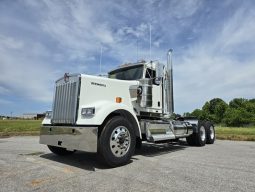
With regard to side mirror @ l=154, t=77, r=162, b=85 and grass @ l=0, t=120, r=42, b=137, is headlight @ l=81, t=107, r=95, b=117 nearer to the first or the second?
side mirror @ l=154, t=77, r=162, b=85

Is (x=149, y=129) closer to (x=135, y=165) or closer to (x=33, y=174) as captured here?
(x=135, y=165)

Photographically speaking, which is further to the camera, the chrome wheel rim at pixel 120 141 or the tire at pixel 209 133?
the tire at pixel 209 133

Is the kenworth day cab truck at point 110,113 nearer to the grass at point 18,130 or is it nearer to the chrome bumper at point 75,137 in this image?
the chrome bumper at point 75,137

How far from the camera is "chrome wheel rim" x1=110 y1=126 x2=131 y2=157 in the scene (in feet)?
17.6

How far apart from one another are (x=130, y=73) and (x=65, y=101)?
2.63m

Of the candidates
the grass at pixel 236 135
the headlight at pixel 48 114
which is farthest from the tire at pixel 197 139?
the headlight at pixel 48 114

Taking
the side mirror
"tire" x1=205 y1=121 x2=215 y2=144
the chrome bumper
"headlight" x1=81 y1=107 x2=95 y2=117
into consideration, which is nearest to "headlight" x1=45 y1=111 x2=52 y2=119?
the chrome bumper

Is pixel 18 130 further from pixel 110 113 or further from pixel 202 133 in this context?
pixel 110 113

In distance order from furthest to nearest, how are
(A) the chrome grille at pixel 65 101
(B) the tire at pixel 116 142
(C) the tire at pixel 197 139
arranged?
(C) the tire at pixel 197 139 < (A) the chrome grille at pixel 65 101 < (B) the tire at pixel 116 142

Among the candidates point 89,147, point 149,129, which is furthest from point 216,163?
point 89,147

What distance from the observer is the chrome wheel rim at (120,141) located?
536 cm

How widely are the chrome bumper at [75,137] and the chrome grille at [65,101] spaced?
0.93 ft

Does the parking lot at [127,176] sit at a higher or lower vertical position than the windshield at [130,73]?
lower

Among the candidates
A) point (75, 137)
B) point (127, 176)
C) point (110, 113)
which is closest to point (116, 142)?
point (110, 113)
